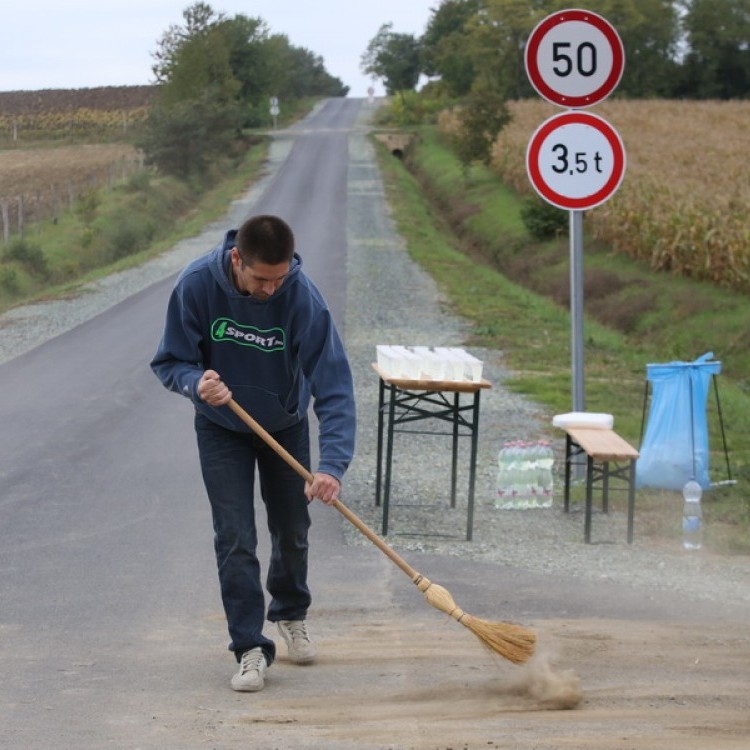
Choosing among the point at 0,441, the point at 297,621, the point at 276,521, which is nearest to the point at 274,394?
the point at 276,521

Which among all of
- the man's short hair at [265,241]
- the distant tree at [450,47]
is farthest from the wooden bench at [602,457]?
the distant tree at [450,47]

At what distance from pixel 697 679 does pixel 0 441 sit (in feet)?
26.1

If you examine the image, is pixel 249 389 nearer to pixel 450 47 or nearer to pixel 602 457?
pixel 602 457

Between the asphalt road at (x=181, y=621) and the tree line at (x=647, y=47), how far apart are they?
212ft

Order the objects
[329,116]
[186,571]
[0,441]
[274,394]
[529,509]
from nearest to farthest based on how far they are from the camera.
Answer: [274,394] < [186,571] < [529,509] < [0,441] < [329,116]

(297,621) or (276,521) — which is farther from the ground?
(276,521)

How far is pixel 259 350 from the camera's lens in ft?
18.7

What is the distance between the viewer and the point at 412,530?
29.9 ft

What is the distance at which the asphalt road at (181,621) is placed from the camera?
17.0 feet

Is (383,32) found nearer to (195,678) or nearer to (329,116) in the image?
(329,116)

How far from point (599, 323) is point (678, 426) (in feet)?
46.3

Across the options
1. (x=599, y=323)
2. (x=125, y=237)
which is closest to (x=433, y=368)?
(x=599, y=323)

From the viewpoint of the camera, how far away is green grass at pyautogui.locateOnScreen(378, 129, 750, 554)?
37.9 ft

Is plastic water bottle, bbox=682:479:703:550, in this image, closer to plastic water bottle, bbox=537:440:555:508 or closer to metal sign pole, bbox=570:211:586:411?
plastic water bottle, bbox=537:440:555:508
